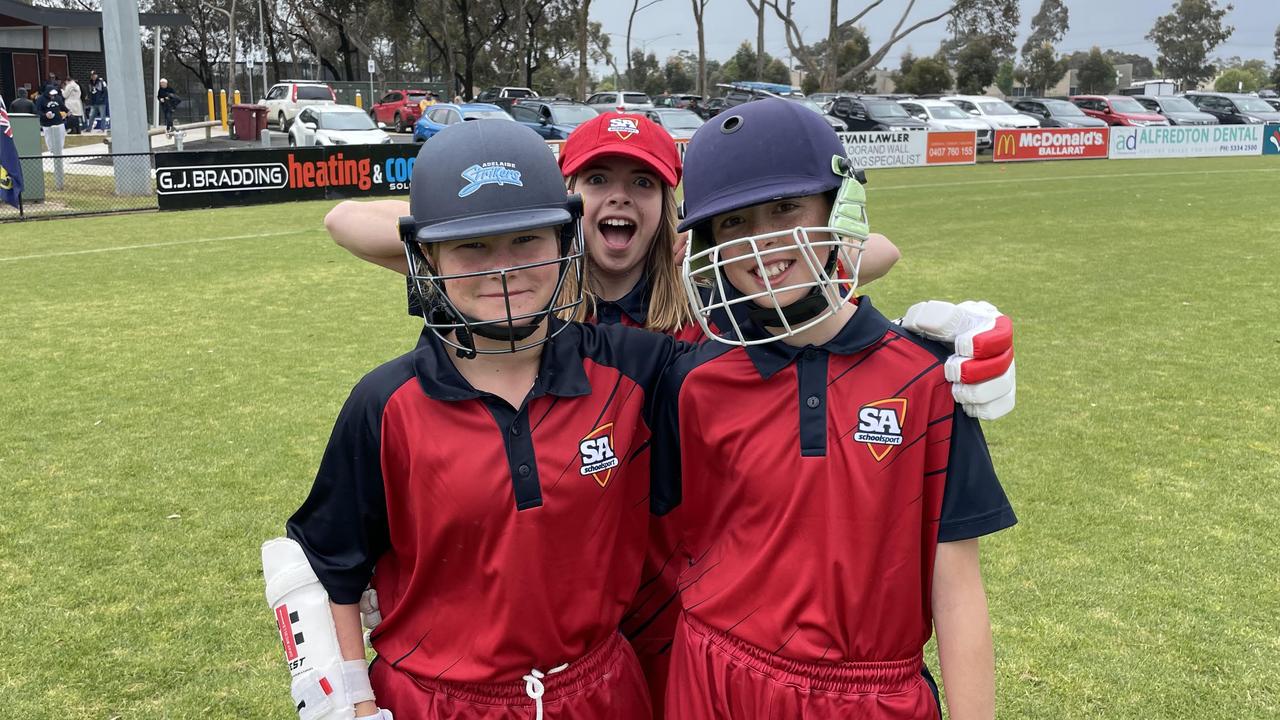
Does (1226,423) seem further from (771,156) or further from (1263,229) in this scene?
(1263,229)

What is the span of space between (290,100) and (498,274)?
42.1 metres

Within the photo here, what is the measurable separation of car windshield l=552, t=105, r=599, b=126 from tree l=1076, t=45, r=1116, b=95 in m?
84.4

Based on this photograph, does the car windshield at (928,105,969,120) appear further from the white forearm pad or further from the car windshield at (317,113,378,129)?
the white forearm pad

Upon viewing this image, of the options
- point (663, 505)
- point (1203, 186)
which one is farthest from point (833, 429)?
point (1203, 186)

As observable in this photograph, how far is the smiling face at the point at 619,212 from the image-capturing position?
2.84m

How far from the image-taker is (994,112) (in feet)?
112

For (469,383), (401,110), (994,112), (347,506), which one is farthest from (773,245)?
(401,110)

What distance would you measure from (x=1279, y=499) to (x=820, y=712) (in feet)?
14.7

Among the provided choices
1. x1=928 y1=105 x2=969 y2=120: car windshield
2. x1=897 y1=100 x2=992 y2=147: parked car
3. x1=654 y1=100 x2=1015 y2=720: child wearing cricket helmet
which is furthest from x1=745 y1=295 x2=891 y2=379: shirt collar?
x1=928 y1=105 x2=969 y2=120: car windshield

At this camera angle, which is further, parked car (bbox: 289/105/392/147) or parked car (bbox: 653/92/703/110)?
parked car (bbox: 653/92/703/110)

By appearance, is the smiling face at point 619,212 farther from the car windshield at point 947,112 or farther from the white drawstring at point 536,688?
the car windshield at point 947,112

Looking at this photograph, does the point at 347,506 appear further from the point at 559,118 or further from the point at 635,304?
the point at 559,118

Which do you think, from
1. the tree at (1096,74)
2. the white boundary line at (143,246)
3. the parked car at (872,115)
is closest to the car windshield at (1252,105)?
the parked car at (872,115)

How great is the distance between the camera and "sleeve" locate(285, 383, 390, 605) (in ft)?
6.69
